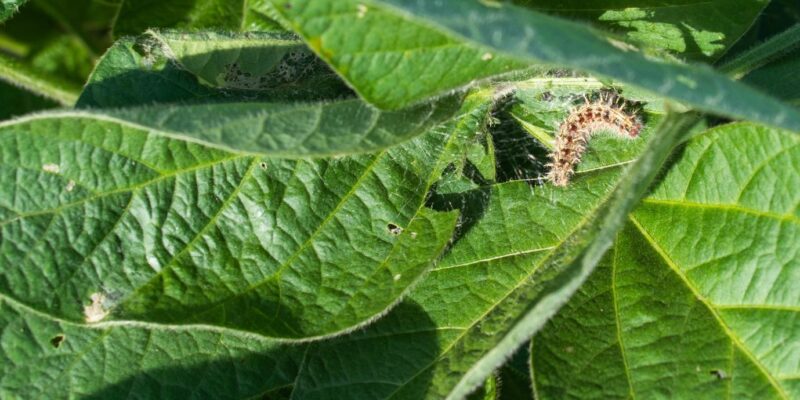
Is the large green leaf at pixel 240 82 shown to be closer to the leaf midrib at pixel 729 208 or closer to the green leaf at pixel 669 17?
the green leaf at pixel 669 17

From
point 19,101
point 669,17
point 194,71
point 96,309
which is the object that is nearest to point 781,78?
point 669,17

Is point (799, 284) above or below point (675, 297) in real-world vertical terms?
above

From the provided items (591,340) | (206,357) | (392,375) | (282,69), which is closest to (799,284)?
(591,340)

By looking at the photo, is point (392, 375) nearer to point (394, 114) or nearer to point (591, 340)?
point (591, 340)

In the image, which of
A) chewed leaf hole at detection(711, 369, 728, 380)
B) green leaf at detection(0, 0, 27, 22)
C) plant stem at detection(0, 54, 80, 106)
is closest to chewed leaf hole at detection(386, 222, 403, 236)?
chewed leaf hole at detection(711, 369, 728, 380)

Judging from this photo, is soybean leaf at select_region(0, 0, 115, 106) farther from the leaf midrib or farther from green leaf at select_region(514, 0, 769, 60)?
the leaf midrib

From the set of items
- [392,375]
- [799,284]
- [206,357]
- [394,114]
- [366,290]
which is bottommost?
[206,357]
